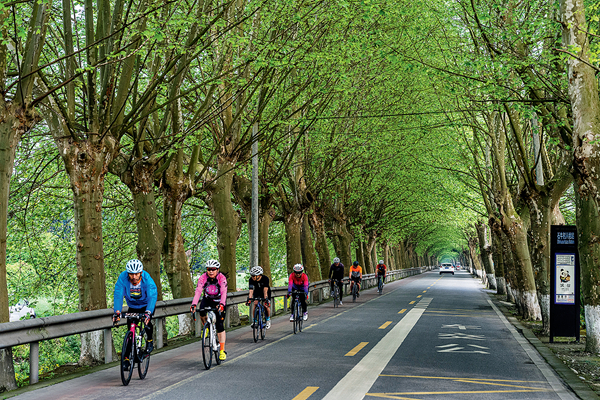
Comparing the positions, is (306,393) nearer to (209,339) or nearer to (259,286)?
(209,339)

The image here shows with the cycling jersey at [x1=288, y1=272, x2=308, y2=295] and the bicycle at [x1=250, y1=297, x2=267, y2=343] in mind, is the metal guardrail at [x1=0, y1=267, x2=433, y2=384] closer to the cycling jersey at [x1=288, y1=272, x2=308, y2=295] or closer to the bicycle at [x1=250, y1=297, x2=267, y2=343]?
the bicycle at [x1=250, y1=297, x2=267, y2=343]

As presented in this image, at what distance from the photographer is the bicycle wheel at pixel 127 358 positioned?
26.2 feet

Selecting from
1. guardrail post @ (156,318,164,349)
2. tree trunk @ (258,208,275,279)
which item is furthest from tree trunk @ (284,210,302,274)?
guardrail post @ (156,318,164,349)

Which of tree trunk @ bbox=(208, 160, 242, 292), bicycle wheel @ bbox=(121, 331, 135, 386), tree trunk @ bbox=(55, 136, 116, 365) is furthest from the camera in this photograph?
tree trunk @ bbox=(208, 160, 242, 292)

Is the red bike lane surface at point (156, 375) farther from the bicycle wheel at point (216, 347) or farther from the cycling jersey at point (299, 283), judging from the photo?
the cycling jersey at point (299, 283)

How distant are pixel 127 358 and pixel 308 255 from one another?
20.5 meters

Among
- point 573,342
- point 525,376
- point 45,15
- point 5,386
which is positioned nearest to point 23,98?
point 45,15

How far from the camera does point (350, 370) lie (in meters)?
9.12

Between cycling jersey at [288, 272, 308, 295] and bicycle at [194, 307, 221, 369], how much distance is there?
234 inches

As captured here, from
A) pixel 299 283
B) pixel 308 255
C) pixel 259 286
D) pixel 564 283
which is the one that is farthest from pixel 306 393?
pixel 308 255

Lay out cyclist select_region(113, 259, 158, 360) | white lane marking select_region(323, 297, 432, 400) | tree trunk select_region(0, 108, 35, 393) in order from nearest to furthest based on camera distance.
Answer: white lane marking select_region(323, 297, 432, 400), cyclist select_region(113, 259, 158, 360), tree trunk select_region(0, 108, 35, 393)

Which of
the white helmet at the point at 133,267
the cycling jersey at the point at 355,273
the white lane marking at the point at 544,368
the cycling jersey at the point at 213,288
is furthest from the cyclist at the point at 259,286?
the cycling jersey at the point at 355,273

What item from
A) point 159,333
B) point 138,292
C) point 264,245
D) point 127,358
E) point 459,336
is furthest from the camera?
point 264,245

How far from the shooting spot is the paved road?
7531mm
